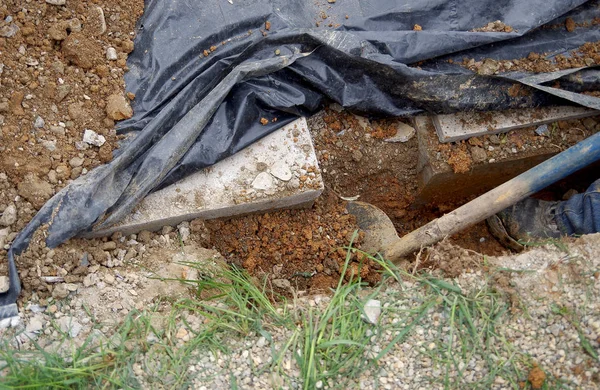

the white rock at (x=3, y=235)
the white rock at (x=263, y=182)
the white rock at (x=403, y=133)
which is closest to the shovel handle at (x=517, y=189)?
the white rock at (x=403, y=133)

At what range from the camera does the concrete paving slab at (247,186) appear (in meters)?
2.64

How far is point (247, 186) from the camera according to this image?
272 centimetres

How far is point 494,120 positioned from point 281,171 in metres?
1.18

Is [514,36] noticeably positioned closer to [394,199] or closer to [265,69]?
[394,199]

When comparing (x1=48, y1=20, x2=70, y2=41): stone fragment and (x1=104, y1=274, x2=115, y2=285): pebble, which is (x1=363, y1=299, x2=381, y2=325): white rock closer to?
(x1=104, y1=274, x2=115, y2=285): pebble

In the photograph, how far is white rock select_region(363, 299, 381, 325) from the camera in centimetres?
233

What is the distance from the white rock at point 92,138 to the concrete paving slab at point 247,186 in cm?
34

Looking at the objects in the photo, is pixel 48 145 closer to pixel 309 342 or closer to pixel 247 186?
pixel 247 186

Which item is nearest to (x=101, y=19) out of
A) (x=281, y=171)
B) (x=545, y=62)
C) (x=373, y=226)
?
(x=281, y=171)

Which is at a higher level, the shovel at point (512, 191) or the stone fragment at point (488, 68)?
the stone fragment at point (488, 68)

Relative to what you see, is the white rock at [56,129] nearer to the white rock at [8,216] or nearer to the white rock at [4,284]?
the white rock at [8,216]

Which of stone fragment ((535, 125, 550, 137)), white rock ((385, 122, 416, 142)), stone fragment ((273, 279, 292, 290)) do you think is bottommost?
stone fragment ((273, 279, 292, 290))

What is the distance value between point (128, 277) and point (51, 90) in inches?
37.6

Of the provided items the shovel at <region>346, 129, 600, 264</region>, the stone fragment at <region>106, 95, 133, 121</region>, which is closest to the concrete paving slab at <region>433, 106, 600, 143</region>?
the shovel at <region>346, 129, 600, 264</region>
